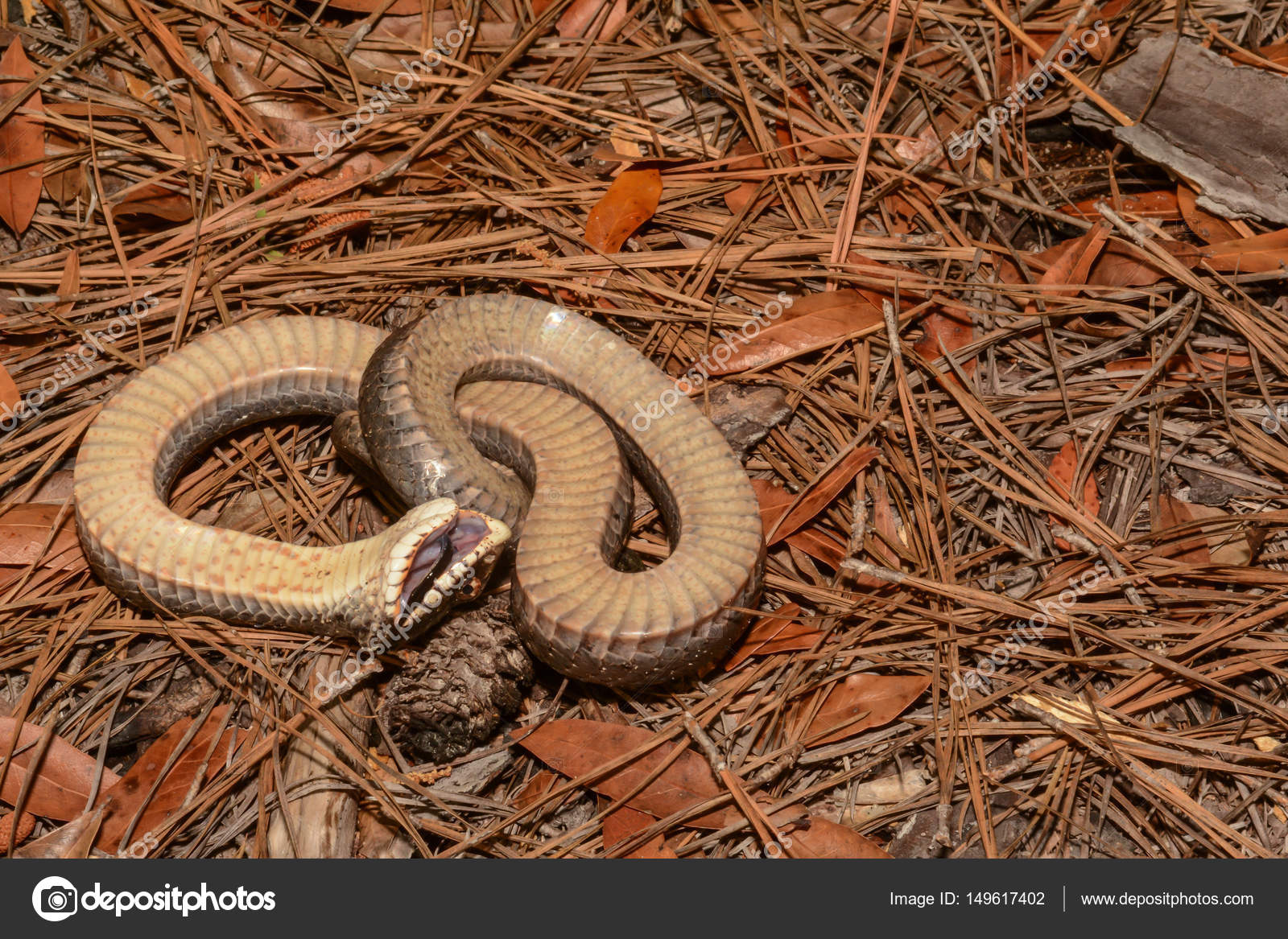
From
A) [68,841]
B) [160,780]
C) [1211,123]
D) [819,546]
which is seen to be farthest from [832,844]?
[1211,123]

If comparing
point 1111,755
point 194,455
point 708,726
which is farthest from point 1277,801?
point 194,455

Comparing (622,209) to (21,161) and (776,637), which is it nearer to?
(776,637)

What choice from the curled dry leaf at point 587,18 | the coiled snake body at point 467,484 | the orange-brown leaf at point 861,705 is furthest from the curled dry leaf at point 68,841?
the curled dry leaf at point 587,18

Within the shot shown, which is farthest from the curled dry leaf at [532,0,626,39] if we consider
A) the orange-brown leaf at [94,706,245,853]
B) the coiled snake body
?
the orange-brown leaf at [94,706,245,853]

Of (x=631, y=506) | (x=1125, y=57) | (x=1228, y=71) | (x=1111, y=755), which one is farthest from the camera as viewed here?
(x=1125, y=57)

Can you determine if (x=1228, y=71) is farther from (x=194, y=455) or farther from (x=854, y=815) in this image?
(x=194, y=455)

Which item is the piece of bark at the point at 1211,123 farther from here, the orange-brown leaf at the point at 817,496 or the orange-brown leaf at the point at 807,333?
the orange-brown leaf at the point at 817,496

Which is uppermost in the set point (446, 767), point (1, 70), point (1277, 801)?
point (1, 70)

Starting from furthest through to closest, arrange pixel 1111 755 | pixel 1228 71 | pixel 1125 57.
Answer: pixel 1125 57
pixel 1228 71
pixel 1111 755
